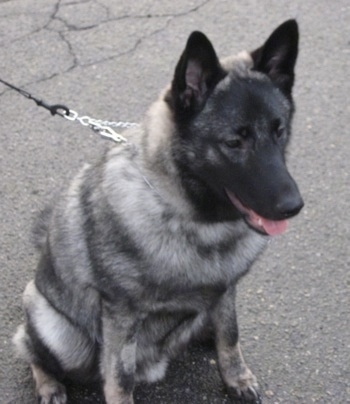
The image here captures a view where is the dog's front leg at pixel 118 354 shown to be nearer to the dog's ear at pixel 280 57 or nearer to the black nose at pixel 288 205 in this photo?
the black nose at pixel 288 205

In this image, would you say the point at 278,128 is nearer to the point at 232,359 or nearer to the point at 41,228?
the point at 232,359

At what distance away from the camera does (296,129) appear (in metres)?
4.94

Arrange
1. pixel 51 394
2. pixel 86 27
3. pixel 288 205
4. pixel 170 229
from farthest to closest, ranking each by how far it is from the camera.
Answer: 1. pixel 86 27
2. pixel 51 394
3. pixel 170 229
4. pixel 288 205

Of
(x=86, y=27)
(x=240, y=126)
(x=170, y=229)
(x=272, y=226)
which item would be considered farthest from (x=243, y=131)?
(x=86, y=27)

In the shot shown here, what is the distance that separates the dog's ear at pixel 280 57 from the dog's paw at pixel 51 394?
1474 mm

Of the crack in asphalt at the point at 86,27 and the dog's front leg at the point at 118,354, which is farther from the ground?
the dog's front leg at the point at 118,354

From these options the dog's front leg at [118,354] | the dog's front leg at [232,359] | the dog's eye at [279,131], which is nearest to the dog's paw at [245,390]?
the dog's front leg at [232,359]

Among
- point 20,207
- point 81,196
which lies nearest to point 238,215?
point 81,196

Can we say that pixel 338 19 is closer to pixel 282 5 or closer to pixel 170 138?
pixel 282 5

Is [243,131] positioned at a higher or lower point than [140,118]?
higher

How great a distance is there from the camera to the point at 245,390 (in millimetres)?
→ 3365

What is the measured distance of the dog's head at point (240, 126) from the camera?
2.66 m

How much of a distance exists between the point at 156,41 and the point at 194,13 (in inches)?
19.2

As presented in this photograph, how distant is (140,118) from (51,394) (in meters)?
2.16
